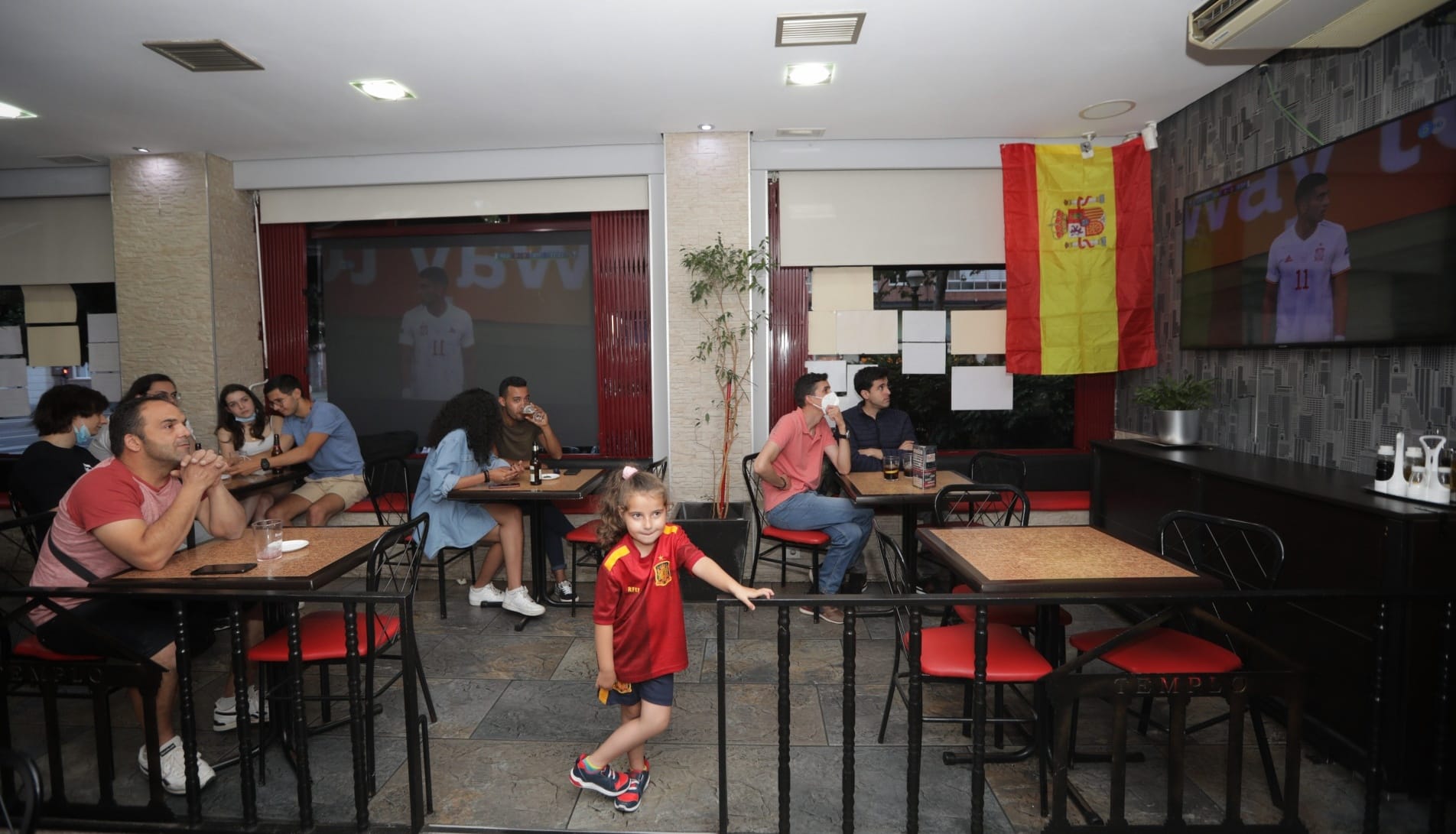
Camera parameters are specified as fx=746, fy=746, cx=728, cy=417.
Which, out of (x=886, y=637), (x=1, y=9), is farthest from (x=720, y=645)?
(x=1, y=9)

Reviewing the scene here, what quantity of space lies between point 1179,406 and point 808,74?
2.85 meters

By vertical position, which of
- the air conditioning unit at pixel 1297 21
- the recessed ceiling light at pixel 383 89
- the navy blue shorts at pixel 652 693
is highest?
the recessed ceiling light at pixel 383 89

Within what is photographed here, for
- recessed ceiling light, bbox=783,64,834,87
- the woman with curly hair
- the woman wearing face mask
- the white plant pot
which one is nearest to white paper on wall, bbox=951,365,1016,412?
the white plant pot

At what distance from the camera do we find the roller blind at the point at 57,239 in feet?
19.7

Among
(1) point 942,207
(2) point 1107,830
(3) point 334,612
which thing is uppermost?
(1) point 942,207

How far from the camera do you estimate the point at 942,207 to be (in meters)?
5.46

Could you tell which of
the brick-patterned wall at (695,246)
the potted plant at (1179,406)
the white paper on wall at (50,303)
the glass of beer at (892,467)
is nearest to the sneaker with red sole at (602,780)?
the glass of beer at (892,467)

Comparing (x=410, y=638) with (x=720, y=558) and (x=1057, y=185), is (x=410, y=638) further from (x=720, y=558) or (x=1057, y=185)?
(x=1057, y=185)

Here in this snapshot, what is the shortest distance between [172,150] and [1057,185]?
6401 millimetres

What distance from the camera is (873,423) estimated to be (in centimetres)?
499

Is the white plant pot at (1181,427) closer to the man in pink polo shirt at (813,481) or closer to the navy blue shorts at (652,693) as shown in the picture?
the man in pink polo shirt at (813,481)

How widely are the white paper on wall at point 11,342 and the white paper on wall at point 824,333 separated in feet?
21.5

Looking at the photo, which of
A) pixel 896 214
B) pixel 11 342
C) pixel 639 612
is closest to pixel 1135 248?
pixel 896 214

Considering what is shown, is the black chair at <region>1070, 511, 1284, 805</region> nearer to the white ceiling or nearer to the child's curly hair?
the child's curly hair
